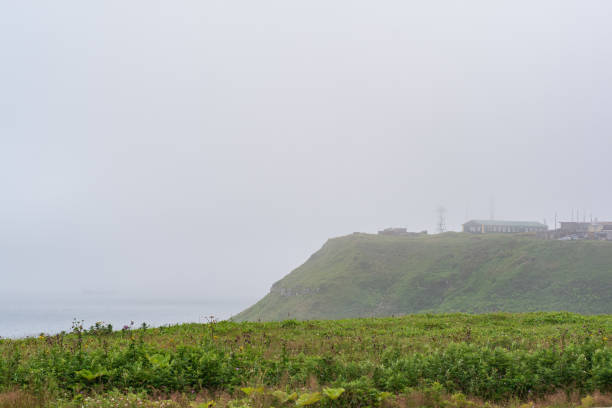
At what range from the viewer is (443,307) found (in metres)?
104

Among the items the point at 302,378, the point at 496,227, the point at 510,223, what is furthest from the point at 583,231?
the point at 302,378

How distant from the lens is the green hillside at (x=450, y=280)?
98.2 meters

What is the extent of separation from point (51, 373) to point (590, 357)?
36.6 feet

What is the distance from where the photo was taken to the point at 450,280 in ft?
389

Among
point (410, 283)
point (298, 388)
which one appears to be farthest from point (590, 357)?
point (410, 283)

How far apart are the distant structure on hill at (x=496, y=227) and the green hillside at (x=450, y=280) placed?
23.9 m

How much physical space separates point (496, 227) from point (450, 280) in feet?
220

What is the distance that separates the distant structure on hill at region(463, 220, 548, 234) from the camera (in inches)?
6865

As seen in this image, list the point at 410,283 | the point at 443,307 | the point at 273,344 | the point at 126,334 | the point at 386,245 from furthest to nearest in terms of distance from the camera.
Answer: the point at 386,245 → the point at 410,283 → the point at 443,307 → the point at 126,334 → the point at 273,344

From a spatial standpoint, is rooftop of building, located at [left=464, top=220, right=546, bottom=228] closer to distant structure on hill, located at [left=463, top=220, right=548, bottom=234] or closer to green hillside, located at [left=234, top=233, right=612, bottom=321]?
distant structure on hill, located at [left=463, top=220, right=548, bottom=234]

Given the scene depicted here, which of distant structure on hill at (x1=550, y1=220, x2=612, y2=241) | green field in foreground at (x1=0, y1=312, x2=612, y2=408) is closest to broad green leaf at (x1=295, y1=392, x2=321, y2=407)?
green field in foreground at (x1=0, y1=312, x2=612, y2=408)

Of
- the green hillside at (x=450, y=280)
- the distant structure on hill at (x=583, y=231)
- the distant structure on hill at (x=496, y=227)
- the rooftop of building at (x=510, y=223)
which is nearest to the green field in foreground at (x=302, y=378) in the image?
the green hillside at (x=450, y=280)

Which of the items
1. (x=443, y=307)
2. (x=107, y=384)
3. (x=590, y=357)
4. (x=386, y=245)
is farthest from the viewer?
(x=386, y=245)

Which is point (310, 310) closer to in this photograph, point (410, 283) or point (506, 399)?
point (410, 283)
